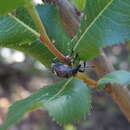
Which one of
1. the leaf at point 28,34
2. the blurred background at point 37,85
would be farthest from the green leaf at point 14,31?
the blurred background at point 37,85

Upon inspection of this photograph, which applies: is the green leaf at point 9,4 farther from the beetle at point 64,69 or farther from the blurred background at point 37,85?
the blurred background at point 37,85

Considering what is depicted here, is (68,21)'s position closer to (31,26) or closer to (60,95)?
(31,26)

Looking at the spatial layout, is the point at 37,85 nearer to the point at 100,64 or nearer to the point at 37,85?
the point at 37,85

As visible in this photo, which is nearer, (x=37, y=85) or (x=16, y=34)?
(x=16, y=34)

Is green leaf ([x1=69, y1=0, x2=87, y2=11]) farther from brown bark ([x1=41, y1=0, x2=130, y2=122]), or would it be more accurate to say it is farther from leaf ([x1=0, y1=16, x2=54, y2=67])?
leaf ([x1=0, y1=16, x2=54, y2=67])

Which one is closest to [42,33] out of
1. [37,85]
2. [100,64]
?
[100,64]

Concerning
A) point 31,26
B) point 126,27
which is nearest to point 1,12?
point 31,26

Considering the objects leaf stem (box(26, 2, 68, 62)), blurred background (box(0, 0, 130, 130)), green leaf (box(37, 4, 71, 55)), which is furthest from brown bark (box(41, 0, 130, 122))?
blurred background (box(0, 0, 130, 130))
